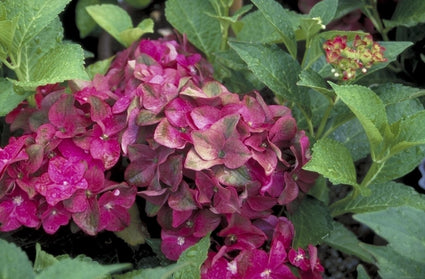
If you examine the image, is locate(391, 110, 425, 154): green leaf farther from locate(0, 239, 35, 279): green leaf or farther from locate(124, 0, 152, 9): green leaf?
locate(124, 0, 152, 9): green leaf

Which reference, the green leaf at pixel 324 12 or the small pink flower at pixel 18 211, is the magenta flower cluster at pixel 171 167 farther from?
the green leaf at pixel 324 12

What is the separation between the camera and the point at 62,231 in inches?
48.2

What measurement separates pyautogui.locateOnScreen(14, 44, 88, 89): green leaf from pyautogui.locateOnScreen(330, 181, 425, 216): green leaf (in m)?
0.54

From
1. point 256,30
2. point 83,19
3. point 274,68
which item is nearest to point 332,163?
point 274,68

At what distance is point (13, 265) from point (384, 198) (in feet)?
2.26

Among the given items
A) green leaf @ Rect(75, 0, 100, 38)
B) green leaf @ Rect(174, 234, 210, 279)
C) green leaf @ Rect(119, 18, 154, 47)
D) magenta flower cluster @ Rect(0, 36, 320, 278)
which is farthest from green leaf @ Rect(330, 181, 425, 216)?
green leaf @ Rect(75, 0, 100, 38)

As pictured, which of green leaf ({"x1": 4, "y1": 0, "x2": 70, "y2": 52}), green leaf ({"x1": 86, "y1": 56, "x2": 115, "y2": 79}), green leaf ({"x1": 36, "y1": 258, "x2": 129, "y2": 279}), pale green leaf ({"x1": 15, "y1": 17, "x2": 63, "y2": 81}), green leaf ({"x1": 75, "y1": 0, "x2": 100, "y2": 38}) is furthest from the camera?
green leaf ({"x1": 75, "y1": 0, "x2": 100, "y2": 38})

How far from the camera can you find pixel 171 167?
1045mm

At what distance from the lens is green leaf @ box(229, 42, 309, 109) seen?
1138mm

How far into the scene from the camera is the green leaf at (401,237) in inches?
31.8

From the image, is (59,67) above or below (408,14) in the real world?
above

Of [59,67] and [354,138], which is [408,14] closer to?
[354,138]

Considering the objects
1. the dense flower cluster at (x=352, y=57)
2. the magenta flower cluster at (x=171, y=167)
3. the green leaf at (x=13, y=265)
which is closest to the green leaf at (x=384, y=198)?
the magenta flower cluster at (x=171, y=167)

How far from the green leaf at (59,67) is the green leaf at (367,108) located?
1.32ft
